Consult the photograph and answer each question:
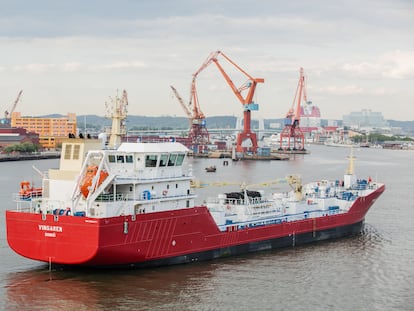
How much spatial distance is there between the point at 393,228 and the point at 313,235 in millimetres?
4898

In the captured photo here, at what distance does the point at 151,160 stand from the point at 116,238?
2818mm

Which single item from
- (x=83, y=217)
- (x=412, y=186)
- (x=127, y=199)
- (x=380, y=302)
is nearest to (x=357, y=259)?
(x=380, y=302)

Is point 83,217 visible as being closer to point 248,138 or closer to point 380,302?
point 380,302

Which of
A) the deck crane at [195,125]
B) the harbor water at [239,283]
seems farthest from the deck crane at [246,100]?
the harbor water at [239,283]

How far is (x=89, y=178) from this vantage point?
1948cm

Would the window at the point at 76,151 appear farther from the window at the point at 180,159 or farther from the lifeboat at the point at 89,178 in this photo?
the window at the point at 180,159

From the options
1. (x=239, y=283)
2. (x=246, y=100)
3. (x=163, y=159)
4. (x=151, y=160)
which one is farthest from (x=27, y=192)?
(x=246, y=100)

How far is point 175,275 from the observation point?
19969mm

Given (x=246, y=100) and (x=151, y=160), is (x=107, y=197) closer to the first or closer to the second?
(x=151, y=160)

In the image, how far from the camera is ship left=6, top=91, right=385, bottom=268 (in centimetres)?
1897

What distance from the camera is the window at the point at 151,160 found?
20469mm

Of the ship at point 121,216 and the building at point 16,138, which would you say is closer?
the ship at point 121,216

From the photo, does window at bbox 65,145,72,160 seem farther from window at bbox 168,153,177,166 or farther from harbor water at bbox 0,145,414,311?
harbor water at bbox 0,145,414,311

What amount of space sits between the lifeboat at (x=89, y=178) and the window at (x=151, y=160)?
1.34 m
